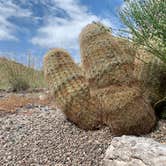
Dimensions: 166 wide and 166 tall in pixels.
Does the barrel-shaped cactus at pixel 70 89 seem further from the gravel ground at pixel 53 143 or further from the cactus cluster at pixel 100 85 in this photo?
the gravel ground at pixel 53 143

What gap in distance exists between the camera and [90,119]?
7.08m

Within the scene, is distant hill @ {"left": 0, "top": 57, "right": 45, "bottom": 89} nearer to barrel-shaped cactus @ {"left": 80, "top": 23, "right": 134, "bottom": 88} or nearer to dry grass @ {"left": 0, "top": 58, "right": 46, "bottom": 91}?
dry grass @ {"left": 0, "top": 58, "right": 46, "bottom": 91}

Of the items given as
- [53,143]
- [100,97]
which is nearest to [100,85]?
[100,97]

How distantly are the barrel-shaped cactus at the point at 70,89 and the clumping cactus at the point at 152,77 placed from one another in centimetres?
83

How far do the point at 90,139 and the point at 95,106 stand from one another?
52 cm

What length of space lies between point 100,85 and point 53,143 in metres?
1.08

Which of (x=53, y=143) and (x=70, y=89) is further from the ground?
(x=70, y=89)

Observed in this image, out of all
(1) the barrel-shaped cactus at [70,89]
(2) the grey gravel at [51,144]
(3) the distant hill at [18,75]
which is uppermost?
(3) the distant hill at [18,75]

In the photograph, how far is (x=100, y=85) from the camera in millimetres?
6891

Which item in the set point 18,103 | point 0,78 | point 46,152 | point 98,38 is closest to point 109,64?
point 98,38

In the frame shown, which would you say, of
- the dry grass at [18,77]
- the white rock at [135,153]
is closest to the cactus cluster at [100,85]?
the white rock at [135,153]

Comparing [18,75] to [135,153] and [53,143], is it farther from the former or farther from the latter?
[135,153]

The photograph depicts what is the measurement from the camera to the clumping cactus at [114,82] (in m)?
6.62

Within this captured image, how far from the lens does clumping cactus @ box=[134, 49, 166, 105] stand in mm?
7168
